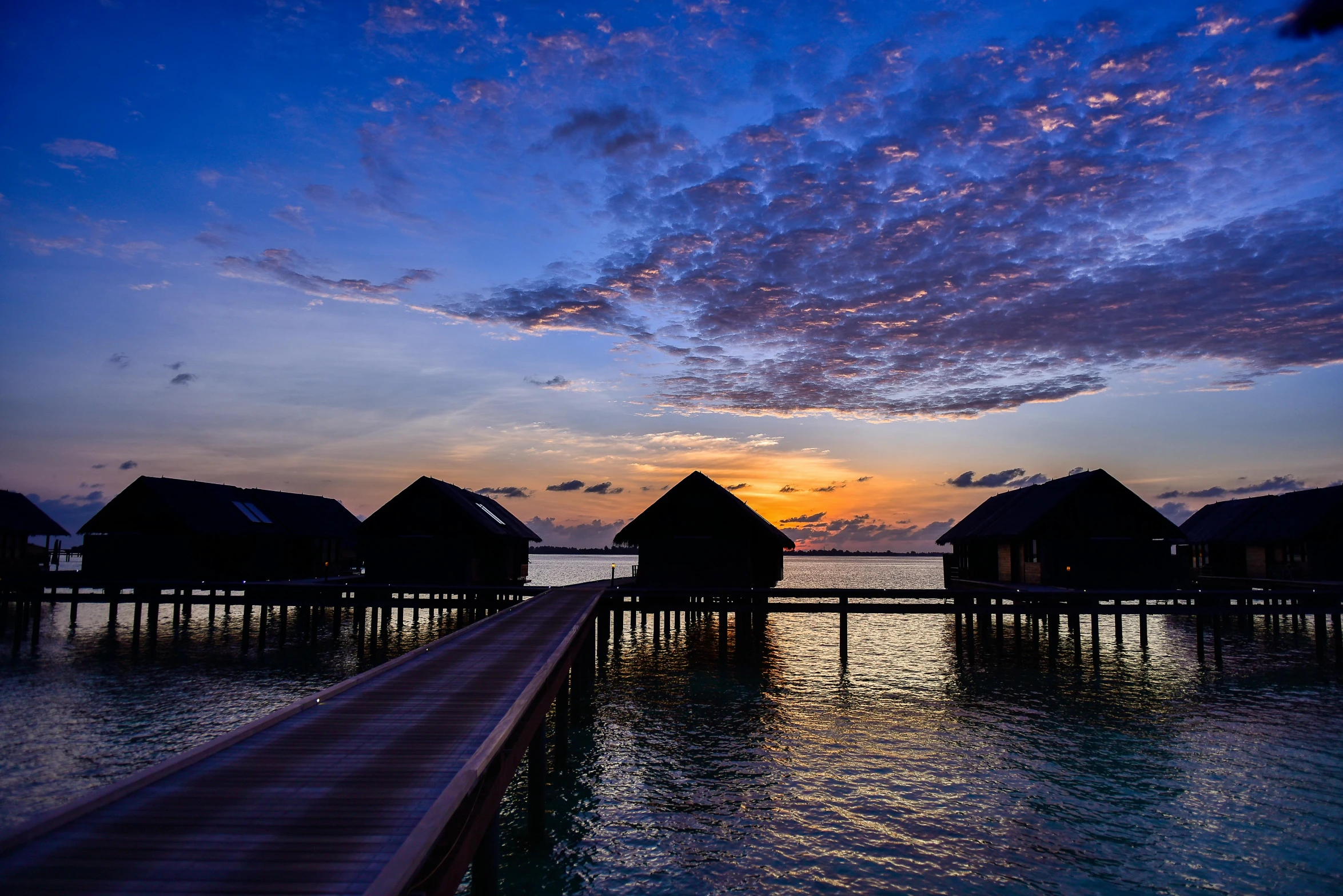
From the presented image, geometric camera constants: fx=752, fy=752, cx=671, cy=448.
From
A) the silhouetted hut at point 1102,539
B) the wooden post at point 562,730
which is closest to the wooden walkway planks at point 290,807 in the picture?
the wooden post at point 562,730

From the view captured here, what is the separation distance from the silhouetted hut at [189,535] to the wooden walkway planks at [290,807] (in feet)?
106

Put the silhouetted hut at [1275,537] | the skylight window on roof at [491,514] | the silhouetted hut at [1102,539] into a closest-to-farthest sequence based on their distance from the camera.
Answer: the silhouetted hut at [1102,539] < the skylight window on roof at [491,514] < the silhouetted hut at [1275,537]

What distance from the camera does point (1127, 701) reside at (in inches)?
826

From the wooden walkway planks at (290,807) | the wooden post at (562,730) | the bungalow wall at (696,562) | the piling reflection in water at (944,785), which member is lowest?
the piling reflection in water at (944,785)

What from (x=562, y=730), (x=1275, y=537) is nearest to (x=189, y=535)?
(x=562, y=730)

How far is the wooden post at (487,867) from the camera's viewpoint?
7973 millimetres

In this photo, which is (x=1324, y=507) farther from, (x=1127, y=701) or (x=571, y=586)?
(x=571, y=586)

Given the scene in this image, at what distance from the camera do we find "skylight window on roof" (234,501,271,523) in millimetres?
41281

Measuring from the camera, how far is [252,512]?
42.0 metres

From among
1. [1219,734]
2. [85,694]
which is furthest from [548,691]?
[85,694]

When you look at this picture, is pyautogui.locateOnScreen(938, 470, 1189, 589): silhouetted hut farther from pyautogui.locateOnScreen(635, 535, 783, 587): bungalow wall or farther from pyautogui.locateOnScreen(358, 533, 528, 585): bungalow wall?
pyautogui.locateOnScreen(358, 533, 528, 585): bungalow wall

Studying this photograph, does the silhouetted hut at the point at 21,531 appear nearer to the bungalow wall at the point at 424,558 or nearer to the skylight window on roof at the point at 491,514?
the bungalow wall at the point at 424,558

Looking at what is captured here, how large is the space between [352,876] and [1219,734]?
19496mm

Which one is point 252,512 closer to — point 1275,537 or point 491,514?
point 491,514
